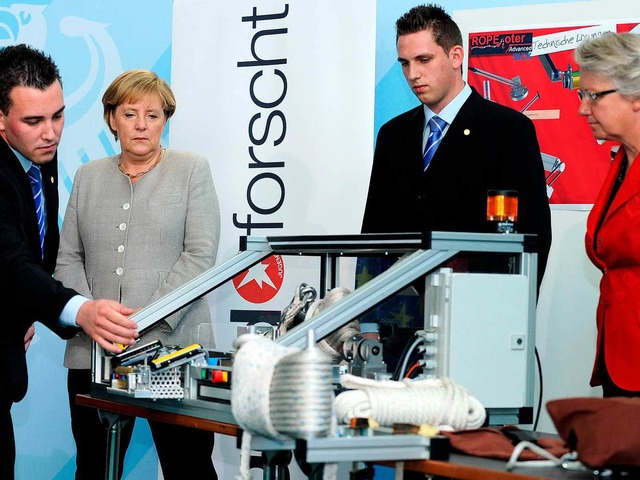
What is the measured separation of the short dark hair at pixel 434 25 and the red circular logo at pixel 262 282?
3.95 feet

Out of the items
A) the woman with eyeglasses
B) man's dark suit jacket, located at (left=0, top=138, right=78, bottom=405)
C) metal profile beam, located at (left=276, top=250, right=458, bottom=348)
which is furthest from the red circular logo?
metal profile beam, located at (left=276, top=250, right=458, bottom=348)

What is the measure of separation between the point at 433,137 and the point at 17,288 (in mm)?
1338

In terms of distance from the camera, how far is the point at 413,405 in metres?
2.17

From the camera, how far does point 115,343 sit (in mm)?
2879

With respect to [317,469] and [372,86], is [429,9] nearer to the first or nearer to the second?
[372,86]

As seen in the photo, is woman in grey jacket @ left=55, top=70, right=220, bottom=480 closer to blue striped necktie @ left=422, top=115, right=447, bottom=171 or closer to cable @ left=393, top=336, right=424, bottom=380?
blue striped necktie @ left=422, top=115, right=447, bottom=171

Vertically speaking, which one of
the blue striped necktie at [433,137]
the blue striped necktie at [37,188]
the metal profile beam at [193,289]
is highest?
the blue striped necktie at [433,137]

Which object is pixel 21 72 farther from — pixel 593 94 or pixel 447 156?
pixel 593 94

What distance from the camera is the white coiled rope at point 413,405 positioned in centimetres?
215

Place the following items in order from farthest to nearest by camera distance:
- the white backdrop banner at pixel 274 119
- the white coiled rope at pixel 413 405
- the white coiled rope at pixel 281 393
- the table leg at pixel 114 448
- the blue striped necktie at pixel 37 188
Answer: the white backdrop banner at pixel 274 119 → the blue striped necktie at pixel 37 188 → the table leg at pixel 114 448 → the white coiled rope at pixel 413 405 → the white coiled rope at pixel 281 393

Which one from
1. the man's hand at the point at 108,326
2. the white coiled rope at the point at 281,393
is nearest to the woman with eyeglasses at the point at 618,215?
the white coiled rope at the point at 281,393

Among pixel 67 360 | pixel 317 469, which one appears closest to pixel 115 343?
pixel 67 360

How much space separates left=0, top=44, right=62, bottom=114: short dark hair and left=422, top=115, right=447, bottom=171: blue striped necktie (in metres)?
1.17

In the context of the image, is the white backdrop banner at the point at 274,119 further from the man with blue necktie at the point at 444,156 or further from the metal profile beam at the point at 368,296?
the metal profile beam at the point at 368,296
